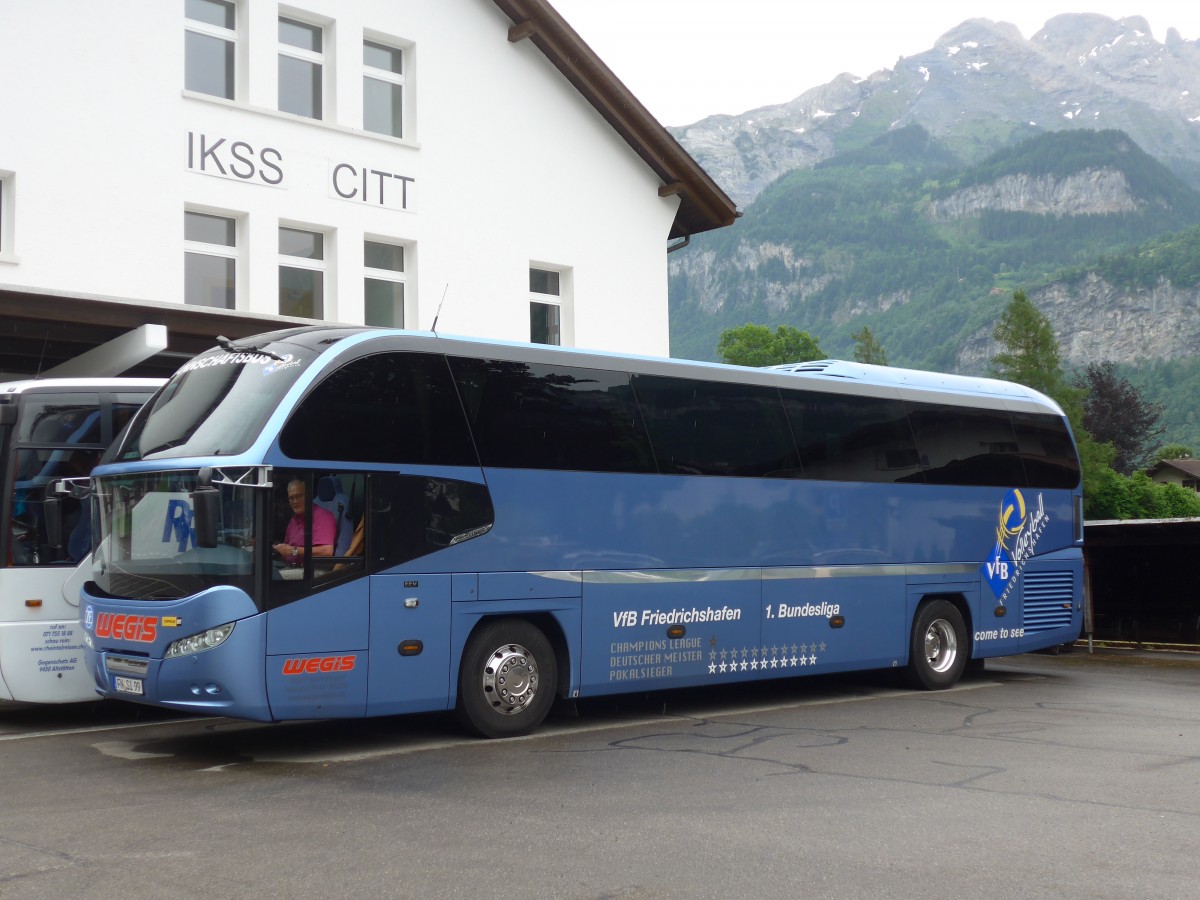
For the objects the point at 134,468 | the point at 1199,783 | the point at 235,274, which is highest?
the point at 235,274

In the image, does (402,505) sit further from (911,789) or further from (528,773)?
(911,789)

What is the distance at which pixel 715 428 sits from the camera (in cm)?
1241

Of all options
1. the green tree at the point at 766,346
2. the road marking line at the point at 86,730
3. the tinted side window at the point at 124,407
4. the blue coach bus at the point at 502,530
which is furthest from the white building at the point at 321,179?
the green tree at the point at 766,346

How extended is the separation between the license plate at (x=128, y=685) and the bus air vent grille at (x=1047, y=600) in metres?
10.5

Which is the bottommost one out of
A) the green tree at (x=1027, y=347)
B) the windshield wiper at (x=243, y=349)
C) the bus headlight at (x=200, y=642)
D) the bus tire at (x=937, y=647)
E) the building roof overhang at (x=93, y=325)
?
the bus tire at (x=937, y=647)

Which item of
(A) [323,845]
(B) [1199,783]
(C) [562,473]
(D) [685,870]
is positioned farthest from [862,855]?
(C) [562,473]

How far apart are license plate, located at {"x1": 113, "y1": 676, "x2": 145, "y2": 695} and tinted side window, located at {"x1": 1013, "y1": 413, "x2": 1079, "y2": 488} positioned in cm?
1051

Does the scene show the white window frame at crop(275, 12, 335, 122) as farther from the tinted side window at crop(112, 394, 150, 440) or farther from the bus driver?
the bus driver

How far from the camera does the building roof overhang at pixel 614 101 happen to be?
22.4 m

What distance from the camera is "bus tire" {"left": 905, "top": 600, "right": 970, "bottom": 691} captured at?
1458 cm

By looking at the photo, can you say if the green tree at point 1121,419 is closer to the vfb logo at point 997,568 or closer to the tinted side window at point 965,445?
the tinted side window at point 965,445

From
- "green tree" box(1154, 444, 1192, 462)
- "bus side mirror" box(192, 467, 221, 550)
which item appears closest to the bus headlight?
"bus side mirror" box(192, 467, 221, 550)

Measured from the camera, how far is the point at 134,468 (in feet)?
32.1

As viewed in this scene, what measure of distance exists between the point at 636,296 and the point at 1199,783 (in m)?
16.2
